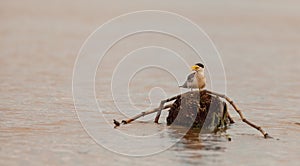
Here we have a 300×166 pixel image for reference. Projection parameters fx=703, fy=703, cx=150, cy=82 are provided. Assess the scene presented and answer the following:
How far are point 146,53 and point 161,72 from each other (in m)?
3.21

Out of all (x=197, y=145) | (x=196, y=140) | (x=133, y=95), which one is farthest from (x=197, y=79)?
(x=133, y=95)

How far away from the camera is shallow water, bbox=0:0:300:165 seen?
31.0ft

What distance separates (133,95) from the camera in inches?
564

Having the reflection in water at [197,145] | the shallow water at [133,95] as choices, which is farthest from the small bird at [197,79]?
the shallow water at [133,95]

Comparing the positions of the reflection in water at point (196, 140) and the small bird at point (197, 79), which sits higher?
the small bird at point (197, 79)

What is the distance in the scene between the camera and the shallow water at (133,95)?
9.45 meters

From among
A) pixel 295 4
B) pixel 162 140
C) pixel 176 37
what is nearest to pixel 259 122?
pixel 162 140

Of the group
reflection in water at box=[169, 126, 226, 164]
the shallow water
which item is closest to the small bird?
reflection in water at box=[169, 126, 226, 164]

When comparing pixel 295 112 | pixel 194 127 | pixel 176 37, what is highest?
pixel 176 37

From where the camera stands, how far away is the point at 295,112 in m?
12.9

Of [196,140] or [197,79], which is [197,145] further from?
[197,79]

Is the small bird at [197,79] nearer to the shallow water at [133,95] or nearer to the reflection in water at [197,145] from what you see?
the reflection in water at [197,145]

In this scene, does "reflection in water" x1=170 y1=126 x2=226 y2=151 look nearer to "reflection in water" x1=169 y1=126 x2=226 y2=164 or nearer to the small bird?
"reflection in water" x1=169 y1=126 x2=226 y2=164

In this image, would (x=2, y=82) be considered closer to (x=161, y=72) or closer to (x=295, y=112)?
(x=161, y=72)
